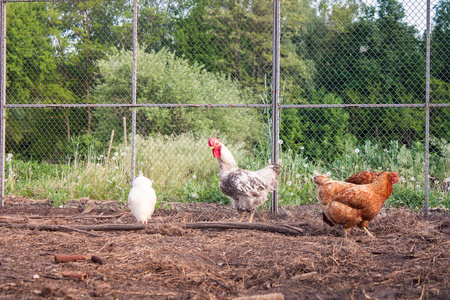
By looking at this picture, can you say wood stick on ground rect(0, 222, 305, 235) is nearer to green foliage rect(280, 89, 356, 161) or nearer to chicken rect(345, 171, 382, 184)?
chicken rect(345, 171, 382, 184)

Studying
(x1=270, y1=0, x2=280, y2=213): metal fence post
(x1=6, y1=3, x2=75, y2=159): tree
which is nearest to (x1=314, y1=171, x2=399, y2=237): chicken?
(x1=270, y1=0, x2=280, y2=213): metal fence post

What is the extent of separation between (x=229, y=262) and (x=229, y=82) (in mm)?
8298

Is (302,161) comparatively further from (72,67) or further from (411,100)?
(72,67)

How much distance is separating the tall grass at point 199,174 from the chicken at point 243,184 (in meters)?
1.47

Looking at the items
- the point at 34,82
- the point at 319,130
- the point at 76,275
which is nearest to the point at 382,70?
the point at 319,130

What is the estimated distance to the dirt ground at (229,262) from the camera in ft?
8.84

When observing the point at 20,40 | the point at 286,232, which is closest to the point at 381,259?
the point at 286,232

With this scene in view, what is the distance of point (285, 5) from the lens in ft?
40.7

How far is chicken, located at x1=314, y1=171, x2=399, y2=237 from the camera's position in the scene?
177 inches

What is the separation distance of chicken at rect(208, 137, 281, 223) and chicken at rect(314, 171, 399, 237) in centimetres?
87

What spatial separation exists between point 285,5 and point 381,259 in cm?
1040

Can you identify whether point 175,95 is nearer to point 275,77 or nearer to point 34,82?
point 34,82

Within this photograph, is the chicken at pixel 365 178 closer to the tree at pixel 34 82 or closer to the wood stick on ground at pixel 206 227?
the wood stick on ground at pixel 206 227

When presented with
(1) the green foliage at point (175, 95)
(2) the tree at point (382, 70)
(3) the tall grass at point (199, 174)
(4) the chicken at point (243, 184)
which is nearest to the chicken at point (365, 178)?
(4) the chicken at point (243, 184)
